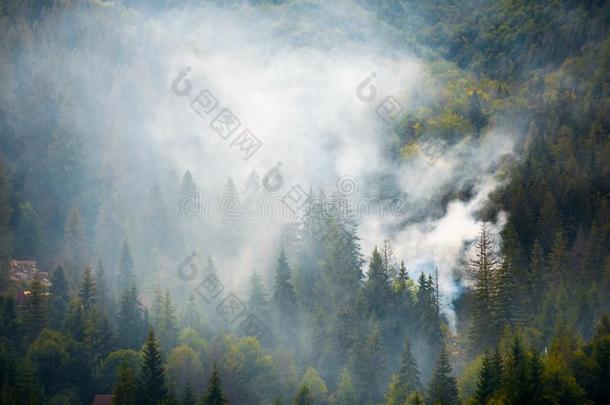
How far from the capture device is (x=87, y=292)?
106 metres

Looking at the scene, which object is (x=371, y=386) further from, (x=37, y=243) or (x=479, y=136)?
(x=479, y=136)

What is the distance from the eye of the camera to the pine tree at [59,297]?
103625 mm

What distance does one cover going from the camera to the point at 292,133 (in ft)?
531

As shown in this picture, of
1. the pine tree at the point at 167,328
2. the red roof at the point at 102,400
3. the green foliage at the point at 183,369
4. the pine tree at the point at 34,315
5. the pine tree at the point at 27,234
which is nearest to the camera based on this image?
the red roof at the point at 102,400

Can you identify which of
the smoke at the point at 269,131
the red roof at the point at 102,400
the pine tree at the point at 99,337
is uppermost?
the smoke at the point at 269,131

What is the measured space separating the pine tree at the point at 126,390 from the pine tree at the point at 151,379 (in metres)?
0.63

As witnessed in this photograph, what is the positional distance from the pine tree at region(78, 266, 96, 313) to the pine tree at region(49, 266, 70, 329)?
5.15 ft

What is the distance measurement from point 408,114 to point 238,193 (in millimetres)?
42177

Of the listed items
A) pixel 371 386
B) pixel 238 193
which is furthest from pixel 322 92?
pixel 371 386

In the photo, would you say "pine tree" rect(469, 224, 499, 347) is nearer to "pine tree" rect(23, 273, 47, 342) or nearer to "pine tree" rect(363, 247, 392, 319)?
"pine tree" rect(363, 247, 392, 319)

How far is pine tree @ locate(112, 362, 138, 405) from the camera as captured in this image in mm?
83875

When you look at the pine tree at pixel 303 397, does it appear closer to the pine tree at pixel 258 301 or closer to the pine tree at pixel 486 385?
the pine tree at pixel 258 301

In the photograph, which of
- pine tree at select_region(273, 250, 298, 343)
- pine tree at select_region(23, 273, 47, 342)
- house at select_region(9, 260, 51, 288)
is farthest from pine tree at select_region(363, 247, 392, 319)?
house at select_region(9, 260, 51, 288)

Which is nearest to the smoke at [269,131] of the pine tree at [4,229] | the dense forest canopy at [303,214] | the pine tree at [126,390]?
the dense forest canopy at [303,214]
